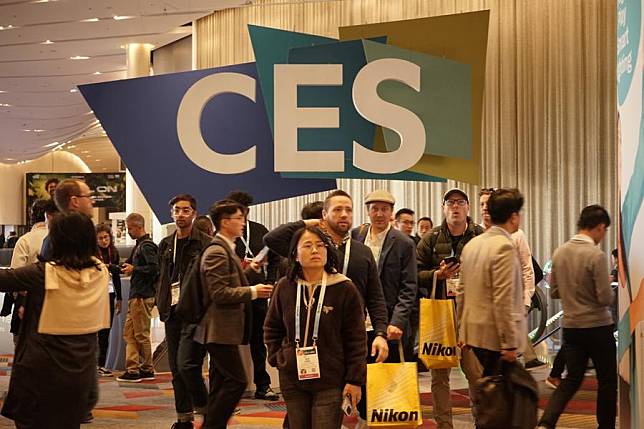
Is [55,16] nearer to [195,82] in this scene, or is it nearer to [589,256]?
[195,82]

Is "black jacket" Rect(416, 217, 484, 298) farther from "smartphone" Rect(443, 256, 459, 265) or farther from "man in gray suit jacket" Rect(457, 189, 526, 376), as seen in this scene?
"man in gray suit jacket" Rect(457, 189, 526, 376)

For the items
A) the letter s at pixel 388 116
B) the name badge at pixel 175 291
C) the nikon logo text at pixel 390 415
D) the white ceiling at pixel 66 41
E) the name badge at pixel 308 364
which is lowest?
the nikon logo text at pixel 390 415

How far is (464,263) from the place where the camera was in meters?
4.86

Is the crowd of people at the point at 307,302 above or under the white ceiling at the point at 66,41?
under

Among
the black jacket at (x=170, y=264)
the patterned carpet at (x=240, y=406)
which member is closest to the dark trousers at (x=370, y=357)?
the patterned carpet at (x=240, y=406)

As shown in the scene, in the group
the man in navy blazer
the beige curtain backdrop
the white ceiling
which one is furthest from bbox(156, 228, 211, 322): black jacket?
the white ceiling

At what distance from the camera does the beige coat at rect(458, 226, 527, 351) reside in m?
4.58

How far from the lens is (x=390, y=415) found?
461cm

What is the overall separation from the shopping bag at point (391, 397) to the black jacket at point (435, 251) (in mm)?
1139

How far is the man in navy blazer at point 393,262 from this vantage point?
5203 mm

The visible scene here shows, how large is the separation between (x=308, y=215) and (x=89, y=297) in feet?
5.81

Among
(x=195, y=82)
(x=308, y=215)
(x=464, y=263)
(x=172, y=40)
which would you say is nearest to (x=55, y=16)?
(x=172, y=40)

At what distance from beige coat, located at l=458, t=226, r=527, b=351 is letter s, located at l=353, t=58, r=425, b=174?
9.39 feet

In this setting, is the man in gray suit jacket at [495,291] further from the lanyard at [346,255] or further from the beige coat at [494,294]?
the lanyard at [346,255]
